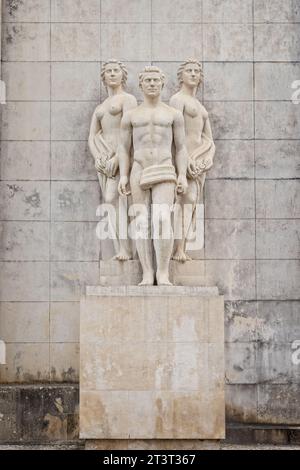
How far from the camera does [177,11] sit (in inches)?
570

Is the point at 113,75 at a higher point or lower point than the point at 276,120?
higher

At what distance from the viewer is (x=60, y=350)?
14086 millimetres

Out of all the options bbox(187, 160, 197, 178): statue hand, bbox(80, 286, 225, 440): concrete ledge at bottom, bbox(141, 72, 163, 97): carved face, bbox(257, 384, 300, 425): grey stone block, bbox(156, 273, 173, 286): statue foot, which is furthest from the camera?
bbox(257, 384, 300, 425): grey stone block

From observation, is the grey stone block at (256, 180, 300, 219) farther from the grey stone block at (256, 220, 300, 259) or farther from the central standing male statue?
the central standing male statue

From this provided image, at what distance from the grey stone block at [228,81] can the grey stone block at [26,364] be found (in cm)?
427

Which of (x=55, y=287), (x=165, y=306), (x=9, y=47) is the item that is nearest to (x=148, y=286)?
(x=165, y=306)

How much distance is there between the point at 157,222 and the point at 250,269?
6.50 ft

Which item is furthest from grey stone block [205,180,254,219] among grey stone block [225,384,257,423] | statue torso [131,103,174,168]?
grey stone block [225,384,257,423]

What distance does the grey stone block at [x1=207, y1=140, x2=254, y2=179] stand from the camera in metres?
14.3

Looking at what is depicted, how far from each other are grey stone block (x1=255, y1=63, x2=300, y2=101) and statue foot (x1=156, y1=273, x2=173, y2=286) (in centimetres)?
323

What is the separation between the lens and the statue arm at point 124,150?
13.1 m

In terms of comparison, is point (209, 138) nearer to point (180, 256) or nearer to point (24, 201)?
point (180, 256)

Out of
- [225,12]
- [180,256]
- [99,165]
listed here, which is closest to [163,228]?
[180,256]

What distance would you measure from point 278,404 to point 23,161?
4.91 metres
